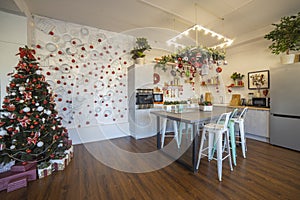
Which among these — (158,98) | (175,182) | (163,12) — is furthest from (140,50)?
(175,182)

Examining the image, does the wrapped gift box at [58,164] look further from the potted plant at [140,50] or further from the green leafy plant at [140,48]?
the green leafy plant at [140,48]

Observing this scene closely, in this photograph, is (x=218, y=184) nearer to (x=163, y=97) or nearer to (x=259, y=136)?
(x=259, y=136)

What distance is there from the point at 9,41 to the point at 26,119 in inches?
60.2

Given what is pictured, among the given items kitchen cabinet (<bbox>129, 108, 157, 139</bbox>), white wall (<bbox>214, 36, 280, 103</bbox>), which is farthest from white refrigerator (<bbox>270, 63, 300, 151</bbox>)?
kitchen cabinet (<bbox>129, 108, 157, 139</bbox>)

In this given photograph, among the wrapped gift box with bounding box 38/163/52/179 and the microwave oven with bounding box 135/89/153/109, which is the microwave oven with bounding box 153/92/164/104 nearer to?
the microwave oven with bounding box 135/89/153/109

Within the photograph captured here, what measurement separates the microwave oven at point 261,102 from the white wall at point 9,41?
18.2ft

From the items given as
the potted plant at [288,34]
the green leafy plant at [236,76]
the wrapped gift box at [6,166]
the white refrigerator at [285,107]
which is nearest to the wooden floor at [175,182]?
the wrapped gift box at [6,166]

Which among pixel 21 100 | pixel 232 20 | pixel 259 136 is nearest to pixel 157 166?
pixel 21 100

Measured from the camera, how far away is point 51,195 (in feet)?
5.37

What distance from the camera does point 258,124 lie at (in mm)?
3400

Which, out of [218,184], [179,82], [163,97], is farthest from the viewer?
[179,82]

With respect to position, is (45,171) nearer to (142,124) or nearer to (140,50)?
(142,124)

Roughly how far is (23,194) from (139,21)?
3.69 meters

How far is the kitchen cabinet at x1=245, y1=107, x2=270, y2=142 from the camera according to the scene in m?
3.26
